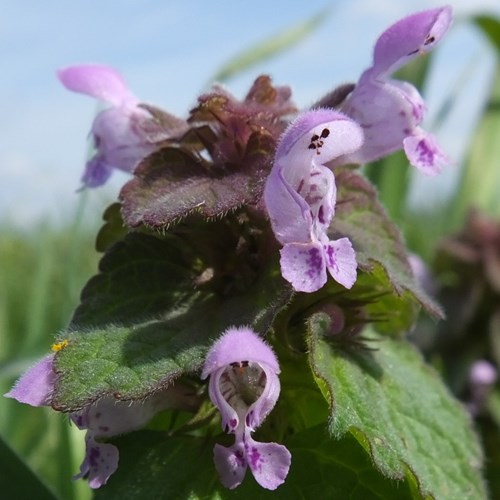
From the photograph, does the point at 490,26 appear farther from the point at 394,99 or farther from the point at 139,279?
Answer: the point at 139,279

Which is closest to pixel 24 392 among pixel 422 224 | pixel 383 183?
pixel 383 183

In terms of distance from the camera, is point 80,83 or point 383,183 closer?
point 80,83

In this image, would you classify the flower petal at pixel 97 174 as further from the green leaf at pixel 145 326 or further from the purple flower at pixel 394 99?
the purple flower at pixel 394 99

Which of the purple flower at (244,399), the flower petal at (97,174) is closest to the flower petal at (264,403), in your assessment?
the purple flower at (244,399)

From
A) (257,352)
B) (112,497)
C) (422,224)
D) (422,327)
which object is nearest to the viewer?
(257,352)

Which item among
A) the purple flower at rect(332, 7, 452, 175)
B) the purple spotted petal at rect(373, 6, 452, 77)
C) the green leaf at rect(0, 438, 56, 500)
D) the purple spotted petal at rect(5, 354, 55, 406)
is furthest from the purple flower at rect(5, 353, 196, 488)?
the purple spotted petal at rect(373, 6, 452, 77)

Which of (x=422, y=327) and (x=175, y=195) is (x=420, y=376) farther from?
(x=422, y=327)
